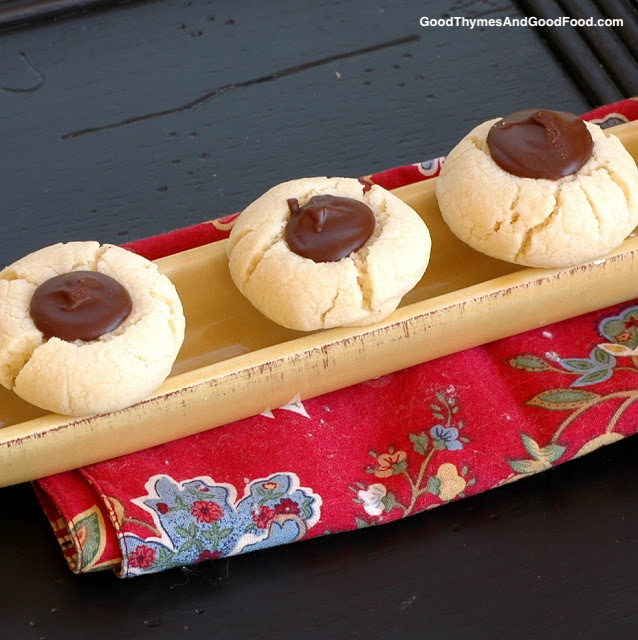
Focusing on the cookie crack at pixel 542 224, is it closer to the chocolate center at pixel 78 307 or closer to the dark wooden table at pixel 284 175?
the dark wooden table at pixel 284 175

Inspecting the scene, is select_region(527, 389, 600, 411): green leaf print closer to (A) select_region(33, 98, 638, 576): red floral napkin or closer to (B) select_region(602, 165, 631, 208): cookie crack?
(A) select_region(33, 98, 638, 576): red floral napkin

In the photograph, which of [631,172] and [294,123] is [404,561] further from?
[294,123]

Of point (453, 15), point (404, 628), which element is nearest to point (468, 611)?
point (404, 628)

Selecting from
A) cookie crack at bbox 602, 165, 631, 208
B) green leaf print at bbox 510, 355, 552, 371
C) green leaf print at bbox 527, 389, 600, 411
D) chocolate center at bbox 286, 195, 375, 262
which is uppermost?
chocolate center at bbox 286, 195, 375, 262

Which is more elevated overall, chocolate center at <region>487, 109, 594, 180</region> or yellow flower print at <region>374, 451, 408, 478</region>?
chocolate center at <region>487, 109, 594, 180</region>

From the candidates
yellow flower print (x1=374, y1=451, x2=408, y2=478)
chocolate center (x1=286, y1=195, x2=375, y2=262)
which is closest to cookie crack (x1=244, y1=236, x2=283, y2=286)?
chocolate center (x1=286, y1=195, x2=375, y2=262)

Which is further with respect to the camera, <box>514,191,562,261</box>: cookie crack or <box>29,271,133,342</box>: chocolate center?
<box>514,191,562,261</box>: cookie crack

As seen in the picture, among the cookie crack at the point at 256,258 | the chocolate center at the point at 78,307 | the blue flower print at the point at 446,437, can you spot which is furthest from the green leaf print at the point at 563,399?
the chocolate center at the point at 78,307

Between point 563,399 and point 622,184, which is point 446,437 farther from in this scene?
point 622,184
